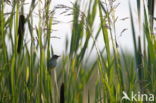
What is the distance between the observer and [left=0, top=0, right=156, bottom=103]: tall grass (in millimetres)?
1582

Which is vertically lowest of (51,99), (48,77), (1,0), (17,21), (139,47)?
(51,99)

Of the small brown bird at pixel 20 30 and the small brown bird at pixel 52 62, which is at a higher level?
the small brown bird at pixel 20 30

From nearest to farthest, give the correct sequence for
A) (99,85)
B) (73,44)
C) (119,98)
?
(119,98) < (73,44) < (99,85)

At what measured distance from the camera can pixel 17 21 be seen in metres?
1.72

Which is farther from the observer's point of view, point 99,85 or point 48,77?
point 99,85

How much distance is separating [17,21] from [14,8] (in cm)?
11

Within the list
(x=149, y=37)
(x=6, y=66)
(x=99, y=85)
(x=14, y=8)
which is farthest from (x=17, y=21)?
(x=149, y=37)

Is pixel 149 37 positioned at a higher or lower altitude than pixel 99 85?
higher

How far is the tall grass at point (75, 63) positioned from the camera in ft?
5.19

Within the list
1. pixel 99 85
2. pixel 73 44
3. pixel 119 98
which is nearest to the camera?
pixel 119 98

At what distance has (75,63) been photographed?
1727 millimetres

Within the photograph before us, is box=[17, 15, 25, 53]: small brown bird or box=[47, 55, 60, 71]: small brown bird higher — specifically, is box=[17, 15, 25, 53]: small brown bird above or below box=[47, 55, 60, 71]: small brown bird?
above

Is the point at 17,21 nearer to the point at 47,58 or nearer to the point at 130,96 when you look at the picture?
the point at 47,58

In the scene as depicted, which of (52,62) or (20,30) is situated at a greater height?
(20,30)
